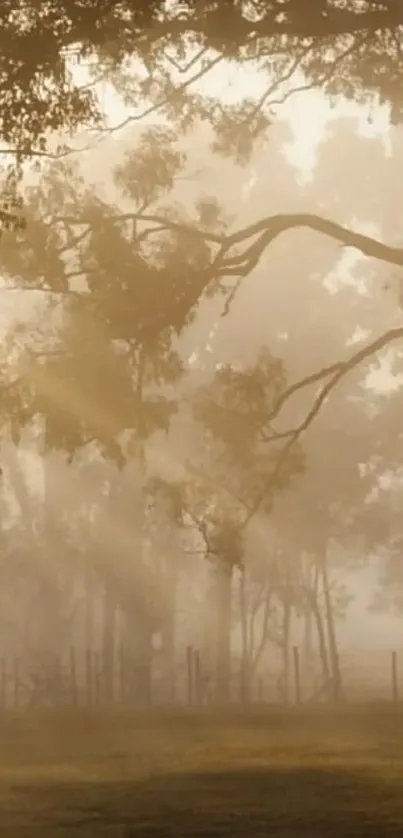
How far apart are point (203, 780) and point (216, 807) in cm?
195

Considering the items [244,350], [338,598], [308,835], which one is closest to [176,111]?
[308,835]

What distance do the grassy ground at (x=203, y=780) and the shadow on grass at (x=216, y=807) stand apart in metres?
0.01

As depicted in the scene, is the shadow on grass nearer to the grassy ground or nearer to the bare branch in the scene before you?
the grassy ground

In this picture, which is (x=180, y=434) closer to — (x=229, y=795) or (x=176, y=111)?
(x=176, y=111)

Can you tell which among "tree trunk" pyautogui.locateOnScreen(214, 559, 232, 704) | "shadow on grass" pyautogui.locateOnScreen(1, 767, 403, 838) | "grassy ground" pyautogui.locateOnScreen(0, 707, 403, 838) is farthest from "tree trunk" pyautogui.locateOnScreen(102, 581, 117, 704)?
"shadow on grass" pyautogui.locateOnScreen(1, 767, 403, 838)

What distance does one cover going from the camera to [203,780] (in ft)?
37.4

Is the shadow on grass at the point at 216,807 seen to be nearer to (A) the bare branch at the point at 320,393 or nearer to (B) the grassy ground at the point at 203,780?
(B) the grassy ground at the point at 203,780

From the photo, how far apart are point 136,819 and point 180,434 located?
58.6 feet

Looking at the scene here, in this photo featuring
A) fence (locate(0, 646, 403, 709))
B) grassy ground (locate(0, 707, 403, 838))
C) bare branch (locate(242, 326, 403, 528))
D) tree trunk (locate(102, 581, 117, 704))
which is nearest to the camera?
grassy ground (locate(0, 707, 403, 838))

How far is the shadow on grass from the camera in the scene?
8.35 meters

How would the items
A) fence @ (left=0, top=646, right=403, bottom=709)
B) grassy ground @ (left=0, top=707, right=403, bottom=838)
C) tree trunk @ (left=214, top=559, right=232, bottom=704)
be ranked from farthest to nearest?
tree trunk @ (left=214, top=559, right=232, bottom=704) → fence @ (left=0, top=646, right=403, bottom=709) → grassy ground @ (left=0, top=707, right=403, bottom=838)

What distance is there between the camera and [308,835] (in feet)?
26.4

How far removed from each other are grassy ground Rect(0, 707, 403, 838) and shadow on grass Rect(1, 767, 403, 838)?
0.01 meters

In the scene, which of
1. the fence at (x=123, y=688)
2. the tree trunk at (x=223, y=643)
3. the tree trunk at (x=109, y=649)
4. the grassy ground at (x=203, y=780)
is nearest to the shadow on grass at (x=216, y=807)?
the grassy ground at (x=203, y=780)
